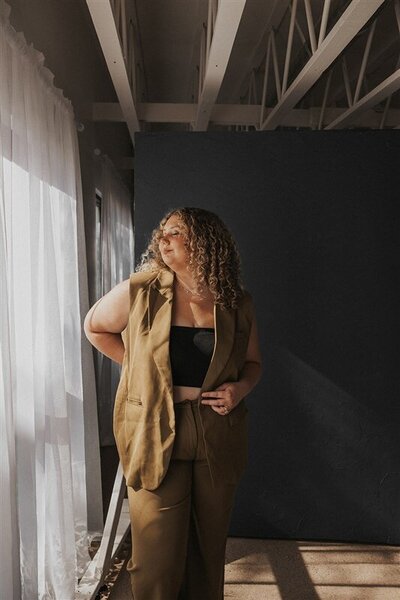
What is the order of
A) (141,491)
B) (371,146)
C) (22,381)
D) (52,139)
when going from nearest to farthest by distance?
(141,491)
(22,381)
(52,139)
(371,146)

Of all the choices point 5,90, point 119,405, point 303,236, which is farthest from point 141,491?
point 303,236

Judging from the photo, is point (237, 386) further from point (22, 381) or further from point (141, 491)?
point (22, 381)

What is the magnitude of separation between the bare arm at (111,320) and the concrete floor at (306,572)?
1.45 metres

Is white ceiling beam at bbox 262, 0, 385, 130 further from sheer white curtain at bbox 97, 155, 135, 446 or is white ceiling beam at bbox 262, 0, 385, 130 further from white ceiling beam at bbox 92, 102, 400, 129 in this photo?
sheer white curtain at bbox 97, 155, 135, 446

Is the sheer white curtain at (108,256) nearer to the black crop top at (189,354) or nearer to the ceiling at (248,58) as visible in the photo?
the ceiling at (248,58)

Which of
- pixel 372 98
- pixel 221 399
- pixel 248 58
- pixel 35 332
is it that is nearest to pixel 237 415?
pixel 221 399

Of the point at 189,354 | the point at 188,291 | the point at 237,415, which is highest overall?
the point at 188,291

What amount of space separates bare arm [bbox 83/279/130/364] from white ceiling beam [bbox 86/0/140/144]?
1.28 meters

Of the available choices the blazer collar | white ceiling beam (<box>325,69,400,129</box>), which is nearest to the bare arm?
the blazer collar

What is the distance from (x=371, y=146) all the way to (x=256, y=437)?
1.92 metres

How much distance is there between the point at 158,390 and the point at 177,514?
0.45 metres

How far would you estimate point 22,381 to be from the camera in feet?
9.75

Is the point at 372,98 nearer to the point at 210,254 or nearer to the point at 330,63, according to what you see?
the point at 330,63

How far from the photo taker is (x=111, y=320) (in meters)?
2.70
